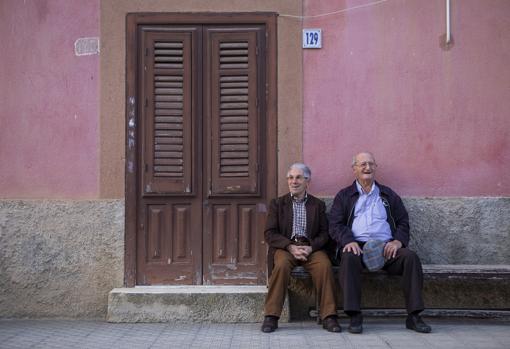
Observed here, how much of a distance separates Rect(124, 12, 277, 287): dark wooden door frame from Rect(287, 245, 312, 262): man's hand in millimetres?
664

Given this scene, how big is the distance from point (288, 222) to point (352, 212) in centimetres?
57

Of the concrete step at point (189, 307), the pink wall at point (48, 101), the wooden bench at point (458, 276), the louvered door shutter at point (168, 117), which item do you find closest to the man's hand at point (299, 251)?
the wooden bench at point (458, 276)

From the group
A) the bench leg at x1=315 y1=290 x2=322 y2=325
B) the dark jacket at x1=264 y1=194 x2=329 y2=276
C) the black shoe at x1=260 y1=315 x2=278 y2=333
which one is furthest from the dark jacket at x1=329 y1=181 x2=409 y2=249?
the black shoe at x1=260 y1=315 x2=278 y2=333

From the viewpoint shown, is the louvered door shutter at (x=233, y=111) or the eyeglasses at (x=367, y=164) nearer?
the eyeglasses at (x=367, y=164)

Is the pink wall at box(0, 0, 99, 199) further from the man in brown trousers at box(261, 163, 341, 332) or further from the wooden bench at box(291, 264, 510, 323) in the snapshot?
the wooden bench at box(291, 264, 510, 323)

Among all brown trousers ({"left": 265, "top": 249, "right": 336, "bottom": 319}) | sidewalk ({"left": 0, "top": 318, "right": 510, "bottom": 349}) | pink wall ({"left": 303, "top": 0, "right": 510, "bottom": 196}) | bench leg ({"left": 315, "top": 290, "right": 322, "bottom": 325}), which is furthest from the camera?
pink wall ({"left": 303, "top": 0, "right": 510, "bottom": 196})

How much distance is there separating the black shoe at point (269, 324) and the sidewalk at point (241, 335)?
5cm

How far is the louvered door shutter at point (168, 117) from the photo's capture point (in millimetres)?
6406

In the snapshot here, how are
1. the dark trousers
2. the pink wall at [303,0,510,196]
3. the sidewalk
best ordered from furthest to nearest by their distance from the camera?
the pink wall at [303,0,510,196] < the dark trousers < the sidewalk

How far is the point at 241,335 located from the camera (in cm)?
564

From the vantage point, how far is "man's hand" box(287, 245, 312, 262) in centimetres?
588

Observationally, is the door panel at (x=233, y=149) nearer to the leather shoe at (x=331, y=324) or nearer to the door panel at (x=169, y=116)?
the door panel at (x=169, y=116)

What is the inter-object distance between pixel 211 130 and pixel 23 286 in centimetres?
225

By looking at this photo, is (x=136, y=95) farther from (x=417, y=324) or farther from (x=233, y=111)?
(x=417, y=324)
